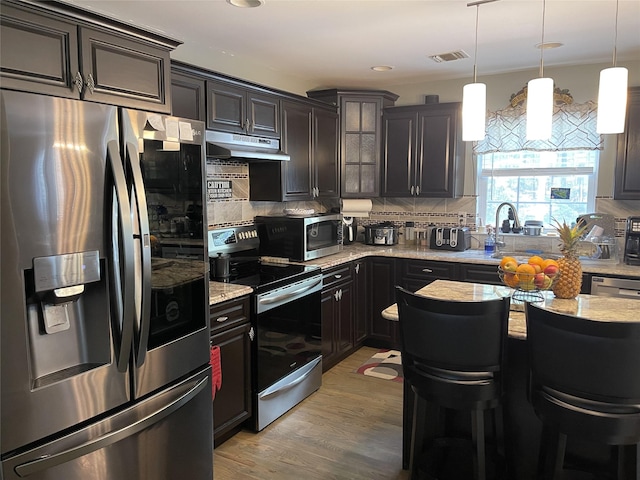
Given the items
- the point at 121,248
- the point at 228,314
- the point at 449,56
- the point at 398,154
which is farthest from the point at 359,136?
the point at 121,248

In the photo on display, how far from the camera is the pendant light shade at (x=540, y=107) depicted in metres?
2.11

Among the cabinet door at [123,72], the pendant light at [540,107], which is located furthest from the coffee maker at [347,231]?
the cabinet door at [123,72]

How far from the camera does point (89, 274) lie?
1.69 metres

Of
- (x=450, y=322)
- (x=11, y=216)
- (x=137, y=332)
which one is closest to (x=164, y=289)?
(x=137, y=332)

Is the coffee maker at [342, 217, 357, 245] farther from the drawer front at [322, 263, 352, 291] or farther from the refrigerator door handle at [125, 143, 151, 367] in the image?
the refrigerator door handle at [125, 143, 151, 367]

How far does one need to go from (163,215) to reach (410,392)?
4.88 feet

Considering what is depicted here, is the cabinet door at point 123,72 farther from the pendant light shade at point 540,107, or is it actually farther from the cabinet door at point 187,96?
the pendant light shade at point 540,107

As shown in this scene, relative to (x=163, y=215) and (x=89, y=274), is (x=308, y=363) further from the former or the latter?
(x=89, y=274)

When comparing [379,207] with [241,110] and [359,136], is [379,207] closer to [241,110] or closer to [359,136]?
[359,136]

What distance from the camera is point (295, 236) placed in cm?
375

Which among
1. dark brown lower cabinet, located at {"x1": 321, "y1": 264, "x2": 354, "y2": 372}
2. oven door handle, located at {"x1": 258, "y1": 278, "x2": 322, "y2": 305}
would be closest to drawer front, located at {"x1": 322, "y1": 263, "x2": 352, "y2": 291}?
dark brown lower cabinet, located at {"x1": 321, "y1": 264, "x2": 354, "y2": 372}

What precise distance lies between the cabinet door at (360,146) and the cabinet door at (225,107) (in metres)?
1.45

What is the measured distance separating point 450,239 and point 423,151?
2.86 ft

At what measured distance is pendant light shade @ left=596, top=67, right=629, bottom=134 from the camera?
1.99 meters
